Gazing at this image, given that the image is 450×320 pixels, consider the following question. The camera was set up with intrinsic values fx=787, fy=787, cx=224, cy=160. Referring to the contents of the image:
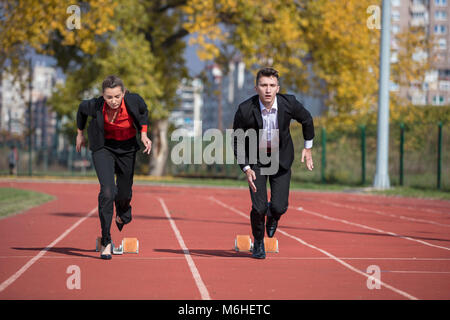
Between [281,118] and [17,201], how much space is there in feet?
37.9

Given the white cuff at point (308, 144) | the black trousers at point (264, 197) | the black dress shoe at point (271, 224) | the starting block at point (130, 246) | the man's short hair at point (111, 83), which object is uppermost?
the man's short hair at point (111, 83)

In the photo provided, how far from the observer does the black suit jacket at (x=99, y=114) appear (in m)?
8.71

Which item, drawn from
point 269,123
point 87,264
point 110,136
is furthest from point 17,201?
point 269,123

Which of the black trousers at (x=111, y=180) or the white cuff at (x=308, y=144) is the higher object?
the white cuff at (x=308, y=144)

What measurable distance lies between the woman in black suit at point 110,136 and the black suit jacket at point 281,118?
104 cm

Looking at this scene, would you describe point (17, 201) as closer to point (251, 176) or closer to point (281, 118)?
point (251, 176)

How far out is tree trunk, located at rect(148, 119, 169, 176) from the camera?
127ft

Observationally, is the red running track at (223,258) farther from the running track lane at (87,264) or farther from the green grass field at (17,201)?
the green grass field at (17,201)

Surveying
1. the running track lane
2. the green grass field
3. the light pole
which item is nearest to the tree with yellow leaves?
the green grass field

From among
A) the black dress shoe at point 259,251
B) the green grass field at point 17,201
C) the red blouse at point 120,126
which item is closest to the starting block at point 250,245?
the black dress shoe at point 259,251

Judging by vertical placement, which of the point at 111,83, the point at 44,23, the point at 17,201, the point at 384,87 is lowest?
the point at 17,201

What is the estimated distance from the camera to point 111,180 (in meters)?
8.80

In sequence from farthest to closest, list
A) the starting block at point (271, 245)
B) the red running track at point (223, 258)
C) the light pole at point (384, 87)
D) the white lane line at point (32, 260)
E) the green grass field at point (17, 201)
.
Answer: the light pole at point (384, 87)
the green grass field at point (17, 201)
the starting block at point (271, 245)
the white lane line at point (32, 260)
the red running track at point (223, 258)

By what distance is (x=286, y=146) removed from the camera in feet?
28.6
